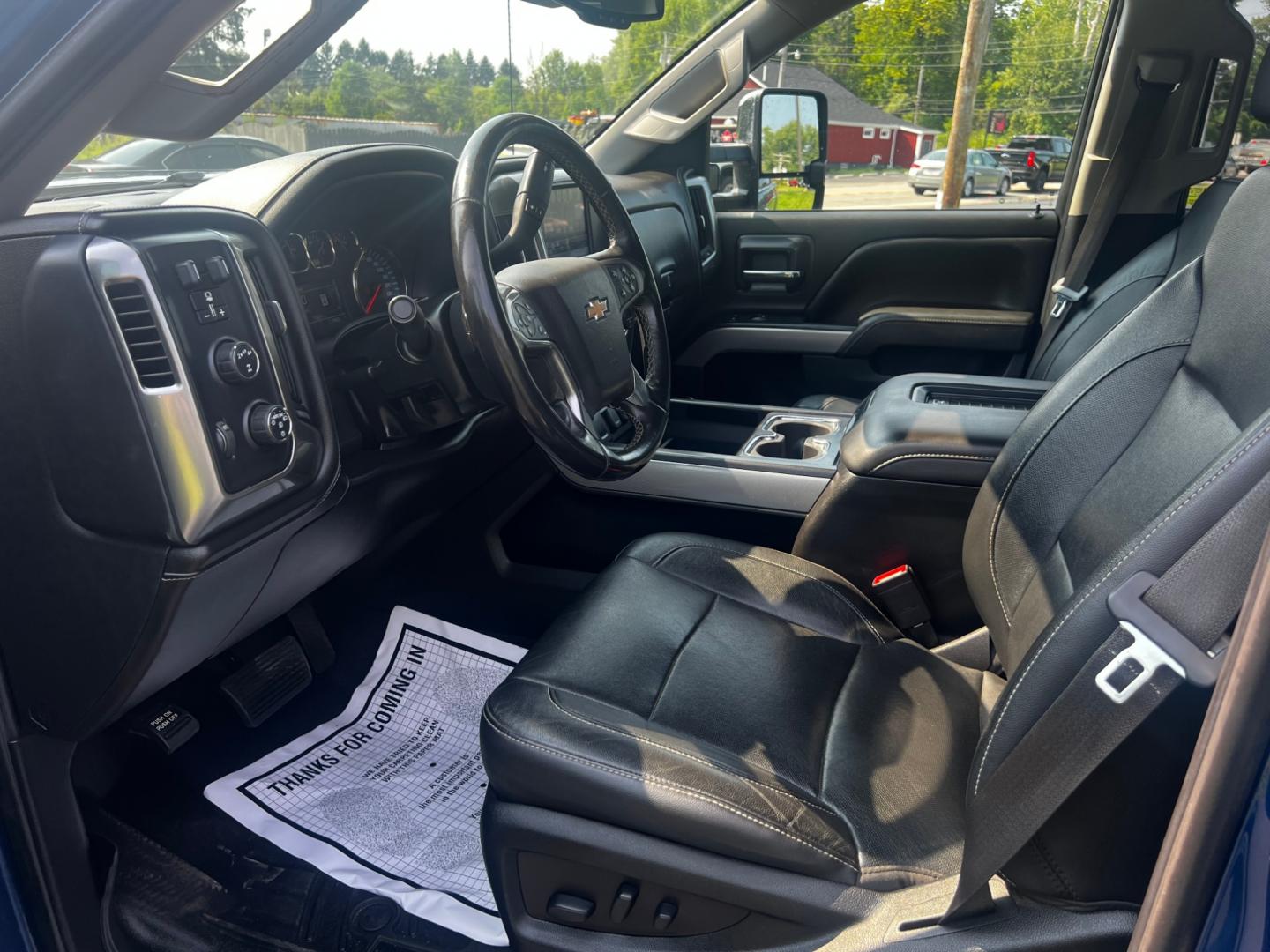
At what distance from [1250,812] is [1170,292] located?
27.2 inches

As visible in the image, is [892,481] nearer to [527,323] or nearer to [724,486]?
[724,486]

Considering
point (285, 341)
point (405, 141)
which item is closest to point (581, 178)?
point (405, 141)

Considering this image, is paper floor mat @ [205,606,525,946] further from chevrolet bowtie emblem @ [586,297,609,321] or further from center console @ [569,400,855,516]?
chevrolet bowtie emblem @ [586,297,609,321]

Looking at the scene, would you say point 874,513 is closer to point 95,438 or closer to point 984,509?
point 984,509

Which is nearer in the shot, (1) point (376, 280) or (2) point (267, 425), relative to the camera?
(2) point (267, 425)

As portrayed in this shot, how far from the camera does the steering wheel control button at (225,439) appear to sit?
970 mm

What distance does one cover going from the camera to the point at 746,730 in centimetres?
110

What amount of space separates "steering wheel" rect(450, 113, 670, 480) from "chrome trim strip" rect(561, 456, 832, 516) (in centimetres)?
21

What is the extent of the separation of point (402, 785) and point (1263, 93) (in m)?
1.47

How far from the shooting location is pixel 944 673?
129 centimetres

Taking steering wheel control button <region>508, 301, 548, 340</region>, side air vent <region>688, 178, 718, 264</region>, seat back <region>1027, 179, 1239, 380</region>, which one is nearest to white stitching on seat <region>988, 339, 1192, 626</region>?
steering wheel control button <region>508, 301, 548, 340</region>

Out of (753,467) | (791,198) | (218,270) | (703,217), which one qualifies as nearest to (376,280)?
(218,270)

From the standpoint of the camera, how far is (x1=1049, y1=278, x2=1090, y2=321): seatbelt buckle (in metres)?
2.30

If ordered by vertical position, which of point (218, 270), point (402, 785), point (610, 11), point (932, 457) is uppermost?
point (610, 11)
